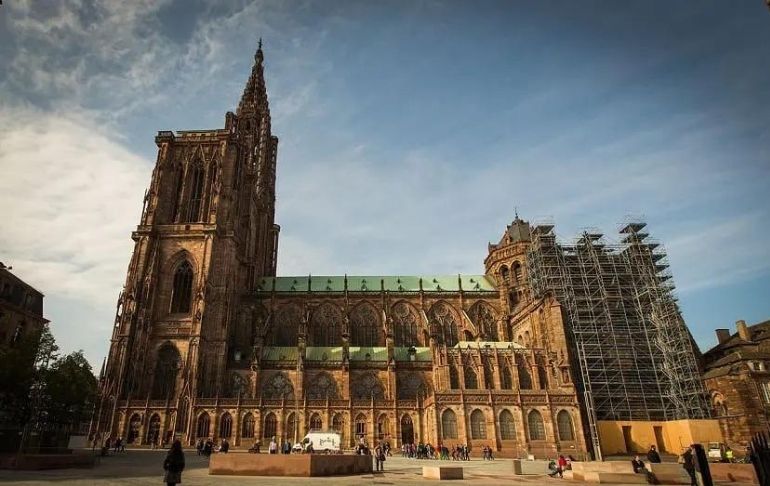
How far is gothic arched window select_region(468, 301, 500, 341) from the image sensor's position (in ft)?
203

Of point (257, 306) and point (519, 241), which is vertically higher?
A: point (519, 241)

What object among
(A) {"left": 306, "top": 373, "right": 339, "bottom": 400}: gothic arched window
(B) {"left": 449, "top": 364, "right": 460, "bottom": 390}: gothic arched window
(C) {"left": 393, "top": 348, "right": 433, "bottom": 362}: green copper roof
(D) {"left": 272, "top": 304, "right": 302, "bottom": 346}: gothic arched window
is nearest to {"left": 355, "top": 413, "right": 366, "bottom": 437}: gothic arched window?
(A) {"left": 306, "top": 373, "right": 339, "bottom": 400}: gothic arched window

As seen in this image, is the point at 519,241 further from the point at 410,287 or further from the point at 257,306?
the point at 257,306

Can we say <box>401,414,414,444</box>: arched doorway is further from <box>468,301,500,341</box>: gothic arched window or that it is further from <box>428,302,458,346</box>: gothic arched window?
<box>468,301,500,341</box>: gothic arched window

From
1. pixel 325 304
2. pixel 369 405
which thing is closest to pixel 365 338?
pixel 325 304

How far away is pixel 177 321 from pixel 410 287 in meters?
32.9

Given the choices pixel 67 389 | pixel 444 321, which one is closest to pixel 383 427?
pixel 444 321

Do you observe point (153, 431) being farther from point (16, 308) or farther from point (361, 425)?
point (361, 425)

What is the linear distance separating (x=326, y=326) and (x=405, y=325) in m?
11.1

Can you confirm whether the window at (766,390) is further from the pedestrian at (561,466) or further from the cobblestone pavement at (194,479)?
the cobblestone pavement at (194,479)

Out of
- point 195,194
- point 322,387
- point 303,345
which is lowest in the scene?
point 322,387

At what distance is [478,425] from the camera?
44.7 m

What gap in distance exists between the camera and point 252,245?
231 feet

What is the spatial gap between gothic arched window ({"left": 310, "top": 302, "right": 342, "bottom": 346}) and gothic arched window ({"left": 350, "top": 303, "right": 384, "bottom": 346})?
6.58 feet
